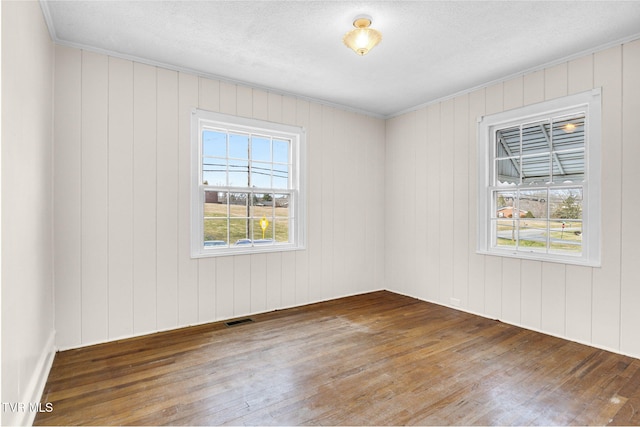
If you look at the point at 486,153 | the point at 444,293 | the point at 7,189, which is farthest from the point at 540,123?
the point at 7,189

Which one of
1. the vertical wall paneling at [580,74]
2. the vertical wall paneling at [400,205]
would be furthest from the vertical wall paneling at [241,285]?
the vertical wall paneling at [580,74]

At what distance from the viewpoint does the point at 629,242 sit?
2859 mm

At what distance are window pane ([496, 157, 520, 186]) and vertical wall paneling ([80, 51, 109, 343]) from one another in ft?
13.7

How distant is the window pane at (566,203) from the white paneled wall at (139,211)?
8.88 ft

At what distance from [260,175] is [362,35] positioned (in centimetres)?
210

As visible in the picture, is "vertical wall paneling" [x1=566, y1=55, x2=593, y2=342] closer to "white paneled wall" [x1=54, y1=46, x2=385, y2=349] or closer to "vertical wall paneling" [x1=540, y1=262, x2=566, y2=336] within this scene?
"vertical wall paneling" [x1=540, y1=262, x2=566, y2=336]

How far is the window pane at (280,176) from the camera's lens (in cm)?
429

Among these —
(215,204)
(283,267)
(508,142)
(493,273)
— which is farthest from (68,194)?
(508,142)

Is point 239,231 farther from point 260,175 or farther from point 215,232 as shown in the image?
point 260,175

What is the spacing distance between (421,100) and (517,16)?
1.93 m

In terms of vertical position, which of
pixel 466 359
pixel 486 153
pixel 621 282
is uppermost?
pixel 486 153

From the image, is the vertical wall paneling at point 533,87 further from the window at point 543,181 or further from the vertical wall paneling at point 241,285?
the vertical wall paneling at point 241,285

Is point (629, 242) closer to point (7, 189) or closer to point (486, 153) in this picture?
point (486, 153)

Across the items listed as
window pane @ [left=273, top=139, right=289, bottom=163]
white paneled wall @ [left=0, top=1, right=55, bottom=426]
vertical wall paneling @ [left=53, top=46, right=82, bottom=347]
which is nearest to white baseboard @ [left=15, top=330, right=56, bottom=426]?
white paneled wall @ [left=0, top=1, right=55, bottom=426]
